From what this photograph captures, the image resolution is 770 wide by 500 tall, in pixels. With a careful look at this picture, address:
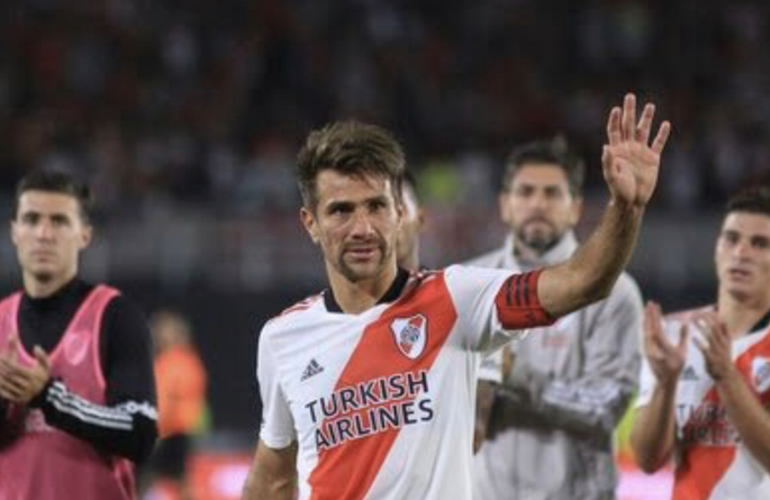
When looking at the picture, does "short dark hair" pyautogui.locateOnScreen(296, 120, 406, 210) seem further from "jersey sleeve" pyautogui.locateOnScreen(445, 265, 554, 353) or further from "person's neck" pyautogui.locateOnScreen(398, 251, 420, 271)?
"person's neck" pyautogui.locateOnScreen(398, 251, 420, 271)

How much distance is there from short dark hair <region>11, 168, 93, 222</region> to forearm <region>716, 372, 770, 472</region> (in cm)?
217

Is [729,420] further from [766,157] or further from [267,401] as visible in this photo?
[766,157]

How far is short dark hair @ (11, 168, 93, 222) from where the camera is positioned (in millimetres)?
6273

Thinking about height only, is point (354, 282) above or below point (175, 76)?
below

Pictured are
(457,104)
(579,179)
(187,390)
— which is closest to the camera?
(579,179)

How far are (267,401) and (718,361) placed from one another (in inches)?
54.2

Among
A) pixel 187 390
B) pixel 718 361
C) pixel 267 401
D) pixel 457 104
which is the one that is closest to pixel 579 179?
pixel 718 361

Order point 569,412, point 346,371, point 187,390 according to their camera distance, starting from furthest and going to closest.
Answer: point 187,390 → point 569,412 → point 346,371

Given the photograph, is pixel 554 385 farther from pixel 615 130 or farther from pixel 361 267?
pixel 615 130

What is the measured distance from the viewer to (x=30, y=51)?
19.2 metres

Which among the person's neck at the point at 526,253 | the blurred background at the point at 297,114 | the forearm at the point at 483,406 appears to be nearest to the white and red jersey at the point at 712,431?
the forearm at the point at 483,406

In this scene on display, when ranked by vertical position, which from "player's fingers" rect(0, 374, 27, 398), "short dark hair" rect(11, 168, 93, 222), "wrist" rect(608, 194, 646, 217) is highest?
"short dark hair" rect(11, 168, 93, 222)

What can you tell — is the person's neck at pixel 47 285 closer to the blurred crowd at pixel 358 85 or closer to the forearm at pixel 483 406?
the forearm at pixel 483 406

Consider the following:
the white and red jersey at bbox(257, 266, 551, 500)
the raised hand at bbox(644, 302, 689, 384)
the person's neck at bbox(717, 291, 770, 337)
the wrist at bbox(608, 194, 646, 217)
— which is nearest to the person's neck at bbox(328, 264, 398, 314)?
the white and red jersey at bbox(257, 266, 551, 500)
